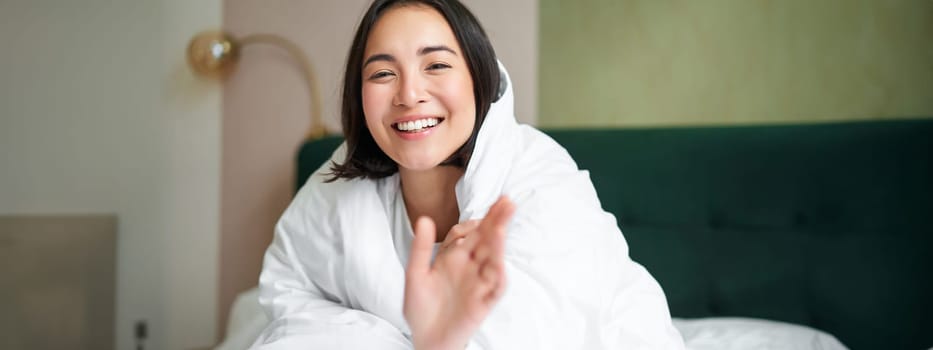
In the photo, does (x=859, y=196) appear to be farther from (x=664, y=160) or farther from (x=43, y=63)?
(x=43, y=63)

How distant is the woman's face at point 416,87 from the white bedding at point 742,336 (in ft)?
1.75

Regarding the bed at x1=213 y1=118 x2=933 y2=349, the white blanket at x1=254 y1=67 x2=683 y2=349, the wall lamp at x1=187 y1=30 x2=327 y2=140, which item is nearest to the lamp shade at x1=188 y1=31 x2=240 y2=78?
the wall lamp at x1=187 y1=30 x2=327 y2=140

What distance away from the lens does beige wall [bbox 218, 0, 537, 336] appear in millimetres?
2299

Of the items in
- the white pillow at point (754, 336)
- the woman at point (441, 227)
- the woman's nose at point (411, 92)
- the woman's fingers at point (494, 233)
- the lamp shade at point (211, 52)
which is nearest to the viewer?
the woman's fingers at point (494, 233)

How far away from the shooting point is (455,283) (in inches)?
31.7

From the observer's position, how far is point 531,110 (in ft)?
6.32

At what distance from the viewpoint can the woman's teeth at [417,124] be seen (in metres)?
1.04

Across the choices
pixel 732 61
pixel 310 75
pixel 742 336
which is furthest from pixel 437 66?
pixel 310 75

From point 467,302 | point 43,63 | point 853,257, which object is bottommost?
point 853,257

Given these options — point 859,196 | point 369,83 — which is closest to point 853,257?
point 859,196

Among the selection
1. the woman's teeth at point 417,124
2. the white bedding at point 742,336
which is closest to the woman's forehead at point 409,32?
the woman's teeth at point 417,124

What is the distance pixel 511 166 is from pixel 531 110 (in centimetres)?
84

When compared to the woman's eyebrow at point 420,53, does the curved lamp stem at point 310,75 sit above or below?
below

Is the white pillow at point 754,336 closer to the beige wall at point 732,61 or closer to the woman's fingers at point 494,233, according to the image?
the beige wall at point 732,61
